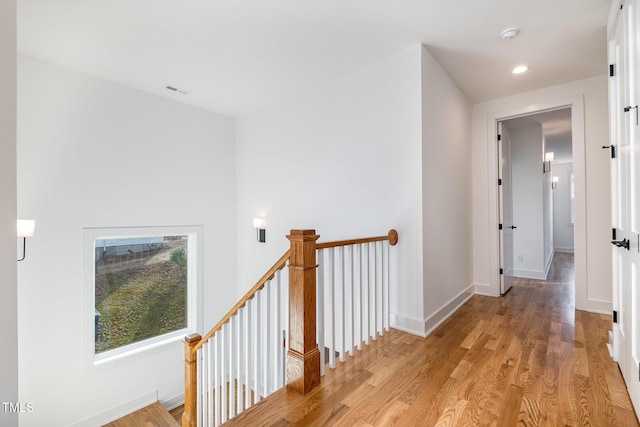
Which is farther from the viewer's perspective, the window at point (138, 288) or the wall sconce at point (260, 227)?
the wall sconce at point (260, 227)

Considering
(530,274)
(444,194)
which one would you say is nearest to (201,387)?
(444,194)

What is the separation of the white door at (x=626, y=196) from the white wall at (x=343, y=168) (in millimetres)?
1258

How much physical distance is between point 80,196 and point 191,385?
236cm

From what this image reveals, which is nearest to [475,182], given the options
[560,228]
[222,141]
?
[222,141]

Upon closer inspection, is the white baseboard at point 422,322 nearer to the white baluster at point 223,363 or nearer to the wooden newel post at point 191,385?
the white baluster at point 223,363

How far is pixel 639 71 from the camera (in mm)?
1456

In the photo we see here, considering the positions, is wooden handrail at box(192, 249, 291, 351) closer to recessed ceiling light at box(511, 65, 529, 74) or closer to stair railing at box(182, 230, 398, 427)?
stair railing at box(182, 230, 398, 427)

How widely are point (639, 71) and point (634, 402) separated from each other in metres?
1.70

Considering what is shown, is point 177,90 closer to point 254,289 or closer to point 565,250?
point 254,289

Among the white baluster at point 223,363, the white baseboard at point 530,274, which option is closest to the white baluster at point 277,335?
the white baluster at point 223,363

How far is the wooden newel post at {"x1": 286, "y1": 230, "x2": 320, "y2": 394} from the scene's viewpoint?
5.92 ft

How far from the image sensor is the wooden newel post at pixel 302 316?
1804mm
